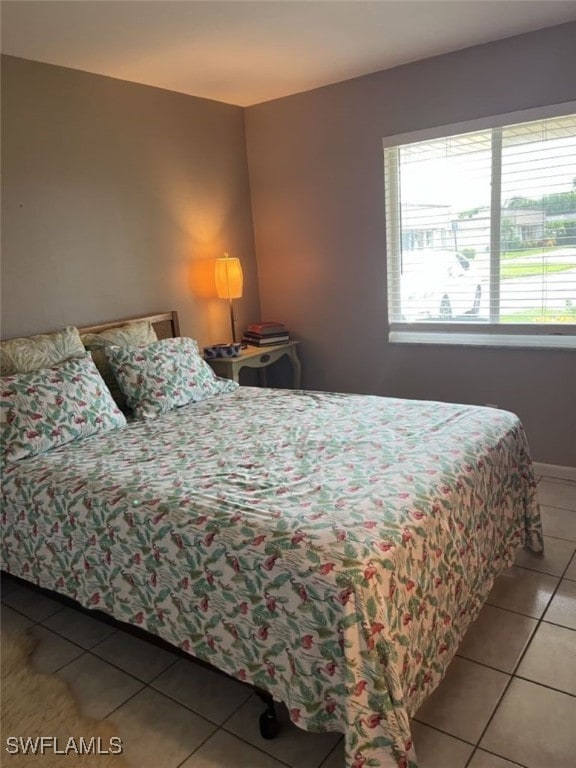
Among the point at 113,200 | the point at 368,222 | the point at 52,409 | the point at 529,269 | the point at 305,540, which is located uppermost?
the point at 113,200

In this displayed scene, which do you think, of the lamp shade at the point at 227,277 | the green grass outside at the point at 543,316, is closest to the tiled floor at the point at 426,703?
the green grass outside at the point at 543,316

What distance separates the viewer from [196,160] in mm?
3779

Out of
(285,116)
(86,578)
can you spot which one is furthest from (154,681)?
(285,116)

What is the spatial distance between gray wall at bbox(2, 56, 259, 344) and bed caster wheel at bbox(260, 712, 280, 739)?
211 centimetres

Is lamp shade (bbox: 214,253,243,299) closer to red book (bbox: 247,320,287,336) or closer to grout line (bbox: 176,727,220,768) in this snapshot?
red book (bbox: 247,320,287,336)

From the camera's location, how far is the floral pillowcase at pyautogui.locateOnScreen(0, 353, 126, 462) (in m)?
2.36

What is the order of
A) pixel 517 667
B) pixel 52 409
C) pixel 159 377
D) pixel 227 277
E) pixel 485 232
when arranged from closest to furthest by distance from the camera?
pixel 517 667 < pixel 52 409 < pixel 159 377 < pixel 485 232 < pixel 227 277

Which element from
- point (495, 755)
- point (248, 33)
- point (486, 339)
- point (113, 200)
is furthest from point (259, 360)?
point (495, 755)

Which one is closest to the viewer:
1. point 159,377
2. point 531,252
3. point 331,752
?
point 331,752

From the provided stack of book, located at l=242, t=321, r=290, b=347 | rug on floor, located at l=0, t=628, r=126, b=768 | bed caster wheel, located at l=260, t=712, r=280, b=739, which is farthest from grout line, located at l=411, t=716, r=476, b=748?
stack of book, located at l=242, t=321, r=290, b=347

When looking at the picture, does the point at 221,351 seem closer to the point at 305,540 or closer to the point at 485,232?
the point at 485,232

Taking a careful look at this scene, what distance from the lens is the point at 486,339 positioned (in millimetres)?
3506

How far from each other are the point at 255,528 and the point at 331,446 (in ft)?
2.21

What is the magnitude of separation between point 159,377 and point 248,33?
1673mm
